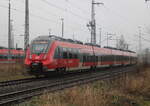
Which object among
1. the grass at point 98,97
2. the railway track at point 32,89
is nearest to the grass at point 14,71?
A: the railway track at point 32,89

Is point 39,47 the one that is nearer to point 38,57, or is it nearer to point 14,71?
point 38,57

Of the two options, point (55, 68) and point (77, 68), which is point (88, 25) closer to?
point (77, 68)

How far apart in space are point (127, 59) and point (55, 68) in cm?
3251

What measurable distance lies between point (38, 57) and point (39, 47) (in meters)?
0.88

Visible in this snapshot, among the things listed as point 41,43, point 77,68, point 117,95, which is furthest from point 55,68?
point 117,95

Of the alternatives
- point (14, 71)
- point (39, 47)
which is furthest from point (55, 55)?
point (14, 71)

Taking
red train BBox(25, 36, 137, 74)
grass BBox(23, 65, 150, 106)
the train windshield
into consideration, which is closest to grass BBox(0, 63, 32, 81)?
red train BBox(25, 36, 137, 74)

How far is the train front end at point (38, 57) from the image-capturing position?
17.7 meters

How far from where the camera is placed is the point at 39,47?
18.4m

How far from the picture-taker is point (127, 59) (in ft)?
160

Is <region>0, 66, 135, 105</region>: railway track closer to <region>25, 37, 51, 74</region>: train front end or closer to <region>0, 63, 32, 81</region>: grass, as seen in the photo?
<region>25, 37, 51, 74</region>: train front end

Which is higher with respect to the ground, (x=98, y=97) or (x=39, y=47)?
(x=39, y=47)

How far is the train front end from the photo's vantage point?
1772 cm

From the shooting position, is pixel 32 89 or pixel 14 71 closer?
pixel 32 89
